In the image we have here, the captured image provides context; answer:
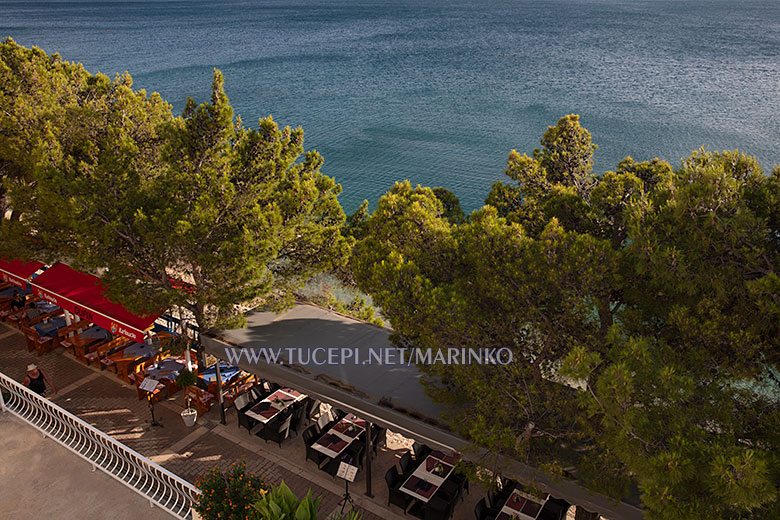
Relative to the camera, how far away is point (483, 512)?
11.3m

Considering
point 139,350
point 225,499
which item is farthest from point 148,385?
Answer: point 225,499

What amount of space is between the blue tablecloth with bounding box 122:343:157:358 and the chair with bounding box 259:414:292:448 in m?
4.84

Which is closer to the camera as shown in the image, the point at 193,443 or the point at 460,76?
the point at 193,443

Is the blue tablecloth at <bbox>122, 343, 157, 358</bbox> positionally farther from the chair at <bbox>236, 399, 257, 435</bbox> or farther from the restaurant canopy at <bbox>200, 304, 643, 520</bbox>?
the chair at <bbox>236, 399, 257, 435</bbox>

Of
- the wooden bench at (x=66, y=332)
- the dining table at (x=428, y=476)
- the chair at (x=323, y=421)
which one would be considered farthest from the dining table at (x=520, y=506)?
the wooden bench at (x=66, y=332)

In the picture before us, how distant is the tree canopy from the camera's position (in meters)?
6.86

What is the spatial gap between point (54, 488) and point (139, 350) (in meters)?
6.02

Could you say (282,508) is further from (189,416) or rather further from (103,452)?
(189,416)

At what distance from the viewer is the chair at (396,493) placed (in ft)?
39.0

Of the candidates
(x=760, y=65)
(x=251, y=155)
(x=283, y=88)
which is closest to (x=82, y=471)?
(x=251, y=155)

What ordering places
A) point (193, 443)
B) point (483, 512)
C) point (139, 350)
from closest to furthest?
point (483, 512)
point (193, 443)
point (139, 350)

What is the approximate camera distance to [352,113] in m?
57.8

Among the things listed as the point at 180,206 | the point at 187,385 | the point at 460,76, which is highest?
the point at 460,76

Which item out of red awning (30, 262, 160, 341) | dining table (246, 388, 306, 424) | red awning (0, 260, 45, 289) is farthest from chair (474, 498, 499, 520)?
red awning (0, 260, 45, 289)
